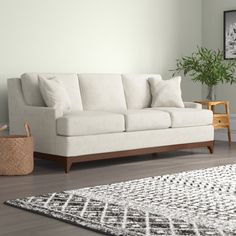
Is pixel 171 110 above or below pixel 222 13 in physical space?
below

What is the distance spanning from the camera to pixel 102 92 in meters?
5.99

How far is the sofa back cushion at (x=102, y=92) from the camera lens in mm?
5891

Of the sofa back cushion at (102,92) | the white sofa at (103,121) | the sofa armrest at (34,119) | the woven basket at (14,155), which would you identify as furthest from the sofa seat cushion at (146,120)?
the woven basket at (14,155)

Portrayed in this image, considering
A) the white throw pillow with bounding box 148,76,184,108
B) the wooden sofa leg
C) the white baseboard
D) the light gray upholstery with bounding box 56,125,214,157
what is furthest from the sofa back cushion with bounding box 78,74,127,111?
the white baseboard

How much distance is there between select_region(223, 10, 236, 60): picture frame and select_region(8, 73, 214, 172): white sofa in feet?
4.70

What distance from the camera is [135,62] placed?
23.2 feet

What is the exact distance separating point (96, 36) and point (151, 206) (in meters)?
3.46

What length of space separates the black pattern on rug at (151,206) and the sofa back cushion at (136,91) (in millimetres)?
1820

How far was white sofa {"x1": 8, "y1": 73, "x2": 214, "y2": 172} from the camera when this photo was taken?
16.4 ft

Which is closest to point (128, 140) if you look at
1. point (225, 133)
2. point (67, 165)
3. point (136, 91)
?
point (67, 165)

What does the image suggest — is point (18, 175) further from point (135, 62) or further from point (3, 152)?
point (135, 62)

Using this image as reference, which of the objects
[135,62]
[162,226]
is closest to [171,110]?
[135,62]

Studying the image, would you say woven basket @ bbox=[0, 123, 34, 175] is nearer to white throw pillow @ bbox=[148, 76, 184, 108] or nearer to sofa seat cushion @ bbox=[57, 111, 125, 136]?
sofa seat cushion @ bbox=[57, 111, 125, 136]

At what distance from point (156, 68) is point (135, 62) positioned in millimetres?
385
